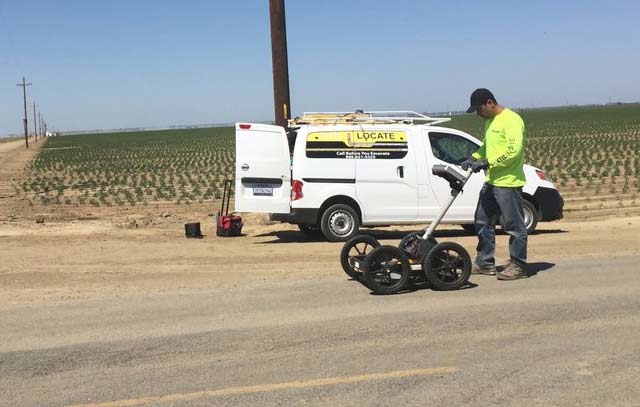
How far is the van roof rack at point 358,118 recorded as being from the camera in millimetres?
11695

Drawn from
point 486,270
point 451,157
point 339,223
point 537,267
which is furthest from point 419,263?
point 451,157

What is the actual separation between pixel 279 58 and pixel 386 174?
13.0ft

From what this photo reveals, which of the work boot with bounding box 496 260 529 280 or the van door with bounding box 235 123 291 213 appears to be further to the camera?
the van door with bounding box 235 123 291 213

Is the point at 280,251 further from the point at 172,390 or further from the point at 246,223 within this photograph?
the point at 172,390

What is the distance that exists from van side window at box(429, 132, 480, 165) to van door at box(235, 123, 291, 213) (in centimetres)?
238

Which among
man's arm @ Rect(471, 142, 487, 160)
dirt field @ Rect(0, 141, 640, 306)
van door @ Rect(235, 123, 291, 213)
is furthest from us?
van door @ Rect(235, 123, 291, 213)

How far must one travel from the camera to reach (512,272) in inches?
311

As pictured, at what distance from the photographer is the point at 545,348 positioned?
548 cm

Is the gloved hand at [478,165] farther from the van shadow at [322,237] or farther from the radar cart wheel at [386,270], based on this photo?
the van shadow at [322,237]

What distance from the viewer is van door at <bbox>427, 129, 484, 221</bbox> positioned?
38.3ft

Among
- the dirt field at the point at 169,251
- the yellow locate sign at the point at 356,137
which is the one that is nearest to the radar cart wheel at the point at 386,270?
the dirt field at the point at 169,251

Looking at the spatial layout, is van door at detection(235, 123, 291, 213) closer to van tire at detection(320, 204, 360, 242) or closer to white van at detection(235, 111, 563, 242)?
white van at detection(235, 111, 563, 242)

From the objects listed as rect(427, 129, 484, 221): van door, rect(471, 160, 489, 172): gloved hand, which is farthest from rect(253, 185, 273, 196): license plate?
rect(471, 160, 489, 172): gloved hand

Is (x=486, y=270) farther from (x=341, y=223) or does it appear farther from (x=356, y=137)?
(x=356, y=137)
